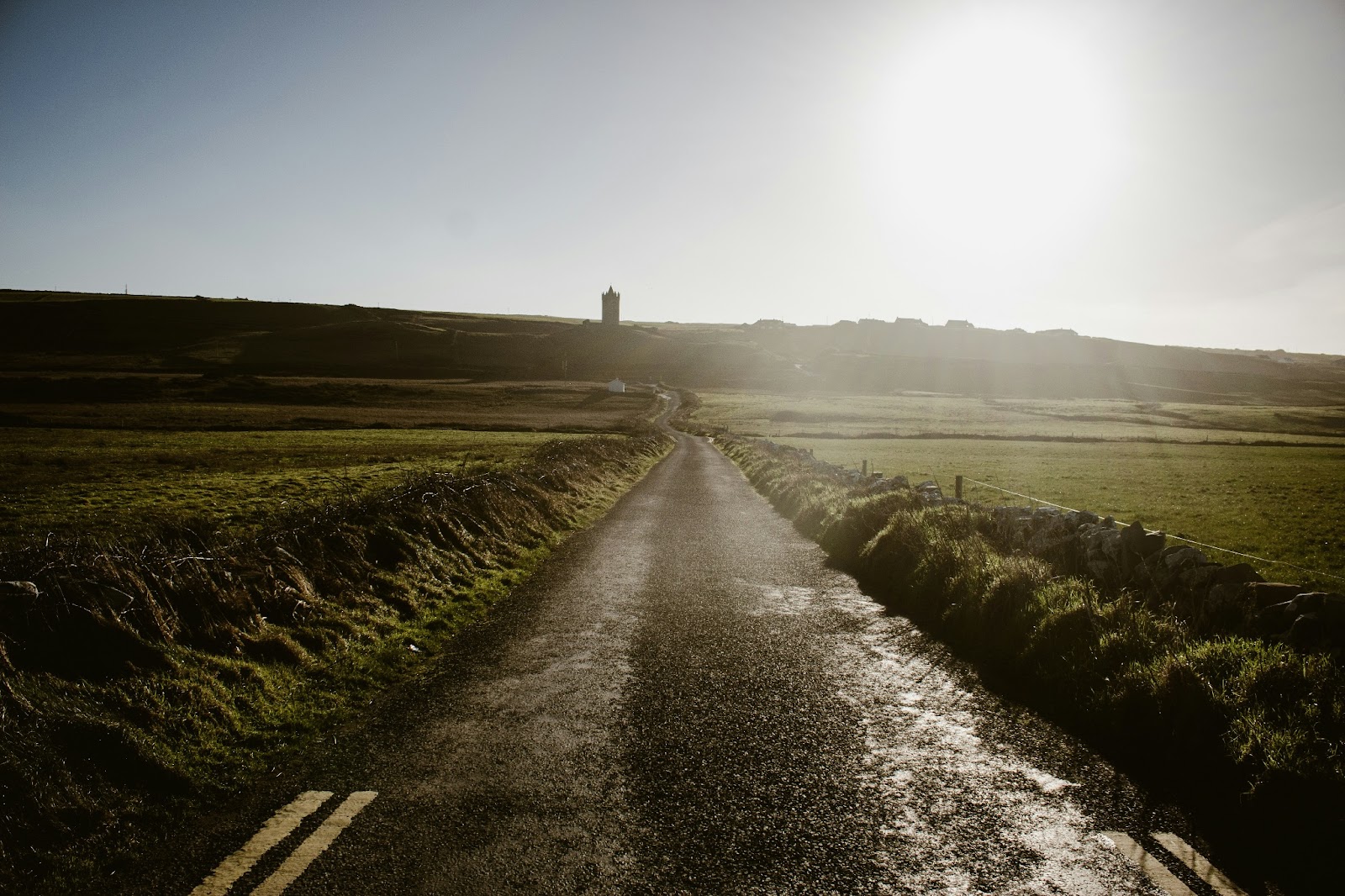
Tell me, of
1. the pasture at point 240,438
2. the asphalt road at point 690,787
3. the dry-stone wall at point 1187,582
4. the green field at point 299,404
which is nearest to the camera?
the asphalt road at point 690,787

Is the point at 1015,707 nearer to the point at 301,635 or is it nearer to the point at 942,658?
the point at 942,658

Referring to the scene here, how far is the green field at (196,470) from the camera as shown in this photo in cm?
2058

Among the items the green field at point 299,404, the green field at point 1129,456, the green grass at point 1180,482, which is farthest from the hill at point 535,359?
the green grass at point 1180,482

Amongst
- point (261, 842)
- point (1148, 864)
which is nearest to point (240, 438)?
point (261, 842)

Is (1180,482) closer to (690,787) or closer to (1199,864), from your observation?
(1199,864)

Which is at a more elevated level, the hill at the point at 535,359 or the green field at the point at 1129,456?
the hill at the point at 535,359

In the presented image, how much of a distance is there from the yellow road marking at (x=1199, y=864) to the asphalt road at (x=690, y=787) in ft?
0.30

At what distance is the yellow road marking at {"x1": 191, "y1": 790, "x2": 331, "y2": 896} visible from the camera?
446cm

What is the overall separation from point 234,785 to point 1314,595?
10602 mm

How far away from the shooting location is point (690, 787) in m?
5.71

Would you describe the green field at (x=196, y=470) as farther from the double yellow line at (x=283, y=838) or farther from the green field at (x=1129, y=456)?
the green field at (x=1129, y=456)

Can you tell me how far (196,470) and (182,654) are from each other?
31.4m

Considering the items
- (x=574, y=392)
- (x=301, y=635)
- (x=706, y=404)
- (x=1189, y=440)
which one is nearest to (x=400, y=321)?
(x=574, y=392)

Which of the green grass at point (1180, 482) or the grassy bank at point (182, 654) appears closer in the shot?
the grassy bank at point (182, 654)
